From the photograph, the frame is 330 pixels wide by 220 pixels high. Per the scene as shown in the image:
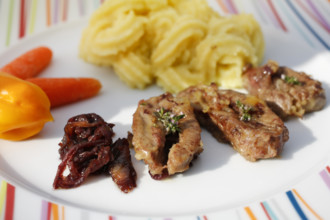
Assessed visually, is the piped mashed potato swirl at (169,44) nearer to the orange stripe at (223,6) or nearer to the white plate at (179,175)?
the white plate at (179,175)

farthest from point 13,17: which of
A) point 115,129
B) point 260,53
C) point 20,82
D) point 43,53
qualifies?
point 260,53

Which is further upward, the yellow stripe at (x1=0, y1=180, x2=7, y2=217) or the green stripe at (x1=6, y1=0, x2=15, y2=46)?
the yellow stripe at (x1=0, y1=180, x2=7, y2=217)

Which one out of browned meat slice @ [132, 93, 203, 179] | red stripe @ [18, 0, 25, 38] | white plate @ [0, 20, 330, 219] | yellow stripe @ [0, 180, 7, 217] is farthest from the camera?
red stripe @ [18, 0, 25, 38]

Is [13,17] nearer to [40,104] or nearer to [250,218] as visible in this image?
[40,104]

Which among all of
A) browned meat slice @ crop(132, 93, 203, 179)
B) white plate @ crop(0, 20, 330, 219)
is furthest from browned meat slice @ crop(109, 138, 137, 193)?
browned meat slice @ crop(132, 93, 203, 179)

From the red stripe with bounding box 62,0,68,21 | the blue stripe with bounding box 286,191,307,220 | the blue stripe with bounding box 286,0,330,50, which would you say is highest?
the blue stripe with bounding box 286,0,330,50

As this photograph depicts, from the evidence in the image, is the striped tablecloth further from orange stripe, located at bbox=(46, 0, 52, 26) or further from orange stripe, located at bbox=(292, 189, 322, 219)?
orange stripe, located at bbox=(292, 189, 322, 219)

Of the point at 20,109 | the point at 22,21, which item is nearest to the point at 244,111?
the point at 20,109
